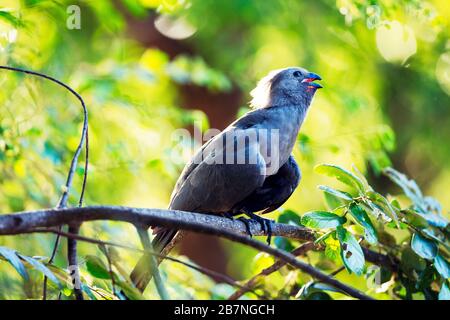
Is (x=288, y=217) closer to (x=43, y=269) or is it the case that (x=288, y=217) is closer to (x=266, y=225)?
(x=266, y=225)

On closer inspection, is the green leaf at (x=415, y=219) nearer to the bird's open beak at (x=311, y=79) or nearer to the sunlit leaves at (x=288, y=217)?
the sunlit leaves at (x=288, y=217)

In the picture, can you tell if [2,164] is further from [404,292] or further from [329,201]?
[404,292]

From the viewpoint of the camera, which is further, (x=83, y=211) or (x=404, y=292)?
(x=404, y=292)

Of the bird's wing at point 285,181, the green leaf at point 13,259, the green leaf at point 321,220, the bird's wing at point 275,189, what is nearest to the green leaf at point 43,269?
the green leaf at point 13,259

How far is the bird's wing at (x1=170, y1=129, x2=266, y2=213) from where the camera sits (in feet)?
11.0

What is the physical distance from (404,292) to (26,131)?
243 cm

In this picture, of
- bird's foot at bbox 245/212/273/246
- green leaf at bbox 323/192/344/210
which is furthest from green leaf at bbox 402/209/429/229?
bird's foot at bbox 245/212/273/246

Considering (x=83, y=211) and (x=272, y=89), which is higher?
(x=272, y=89)

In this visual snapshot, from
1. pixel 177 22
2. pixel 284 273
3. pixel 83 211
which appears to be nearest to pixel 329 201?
pixel 284 273

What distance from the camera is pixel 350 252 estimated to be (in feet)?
7.87

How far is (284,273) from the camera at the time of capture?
133 inches

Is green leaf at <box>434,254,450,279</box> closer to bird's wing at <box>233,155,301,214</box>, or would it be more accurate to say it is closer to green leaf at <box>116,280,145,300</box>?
bird's wing at <box>233,155,301,214</box>

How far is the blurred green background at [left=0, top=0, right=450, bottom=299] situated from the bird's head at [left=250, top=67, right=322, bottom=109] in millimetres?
337

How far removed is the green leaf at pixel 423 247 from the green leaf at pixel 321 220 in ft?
1.26
